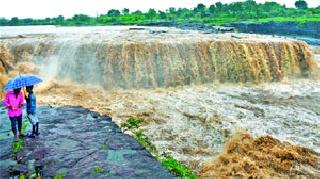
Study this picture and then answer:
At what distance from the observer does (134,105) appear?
12.7 metres

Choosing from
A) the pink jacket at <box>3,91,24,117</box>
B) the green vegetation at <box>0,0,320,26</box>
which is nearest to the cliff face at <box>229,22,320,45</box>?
the green vegetation at <box>0,0,320,26</box>

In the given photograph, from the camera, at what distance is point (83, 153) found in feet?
21.7

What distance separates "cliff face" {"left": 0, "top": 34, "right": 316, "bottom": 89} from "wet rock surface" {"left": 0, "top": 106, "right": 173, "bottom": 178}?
720 centimetres

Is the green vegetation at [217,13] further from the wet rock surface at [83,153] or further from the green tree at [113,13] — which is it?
the wet rock surface at [83,153]

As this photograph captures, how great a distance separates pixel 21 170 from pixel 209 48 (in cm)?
1194

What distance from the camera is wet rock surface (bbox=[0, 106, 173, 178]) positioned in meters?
5.86

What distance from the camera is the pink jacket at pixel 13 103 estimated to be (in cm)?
686

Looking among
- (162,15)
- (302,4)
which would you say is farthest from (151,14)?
(302,4)

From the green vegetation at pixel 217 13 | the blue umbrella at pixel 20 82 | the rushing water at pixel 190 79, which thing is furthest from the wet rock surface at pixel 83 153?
the green vegetation at pixel 217 13

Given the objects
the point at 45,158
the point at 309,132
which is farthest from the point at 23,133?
the point at 309,132

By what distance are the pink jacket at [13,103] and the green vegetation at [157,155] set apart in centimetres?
242

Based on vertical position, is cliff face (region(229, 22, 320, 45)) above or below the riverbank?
above

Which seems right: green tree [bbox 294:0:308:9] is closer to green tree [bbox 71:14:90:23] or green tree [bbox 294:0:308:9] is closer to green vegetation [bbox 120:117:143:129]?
green tree [bbox 71:14:90:23]

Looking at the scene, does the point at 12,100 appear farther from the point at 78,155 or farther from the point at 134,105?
the point at 134,105
